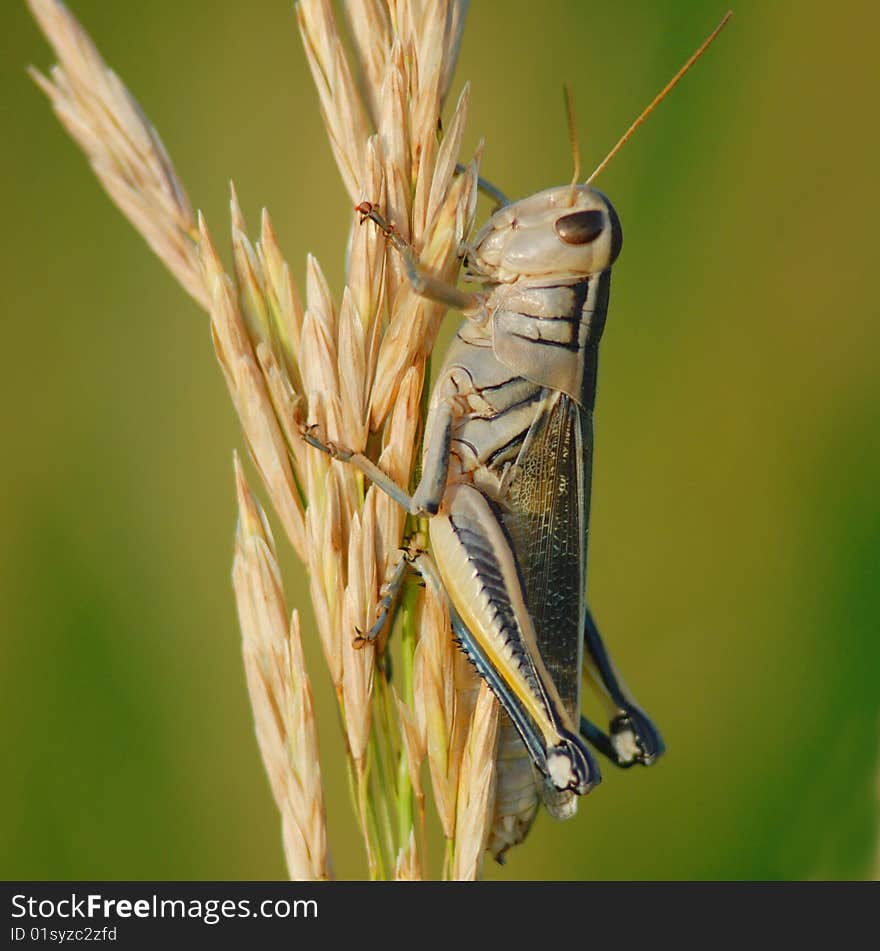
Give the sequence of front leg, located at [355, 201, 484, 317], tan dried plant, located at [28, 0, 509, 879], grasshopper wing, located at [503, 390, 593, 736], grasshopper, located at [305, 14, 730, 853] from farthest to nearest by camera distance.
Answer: grasshopper wing, located at [503, 390, 593, 736]
grasshopper, located at [305, 14, 730, 853]
front leg, located at [355, 201, 484, 317]
tan dried plant, located at [28, 0, 509, 879]

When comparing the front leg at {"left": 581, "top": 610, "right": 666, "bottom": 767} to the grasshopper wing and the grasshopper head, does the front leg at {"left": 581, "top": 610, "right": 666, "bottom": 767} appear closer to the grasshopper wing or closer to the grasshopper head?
the grasshopper wing

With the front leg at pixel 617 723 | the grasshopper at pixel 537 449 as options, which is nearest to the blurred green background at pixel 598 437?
the front leg at pixel 617 723

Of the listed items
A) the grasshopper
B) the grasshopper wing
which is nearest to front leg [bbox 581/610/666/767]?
the grasshopper

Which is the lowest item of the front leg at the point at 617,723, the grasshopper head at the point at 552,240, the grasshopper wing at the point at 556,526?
the front leg at the point at 617,723

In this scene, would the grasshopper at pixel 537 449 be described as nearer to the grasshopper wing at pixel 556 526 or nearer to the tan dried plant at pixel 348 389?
the grasshopper wing at pixel 556 526

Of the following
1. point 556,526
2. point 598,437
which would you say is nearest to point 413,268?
point 556,526

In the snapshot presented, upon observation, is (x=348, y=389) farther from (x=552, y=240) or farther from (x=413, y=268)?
(x=552, y=240)
